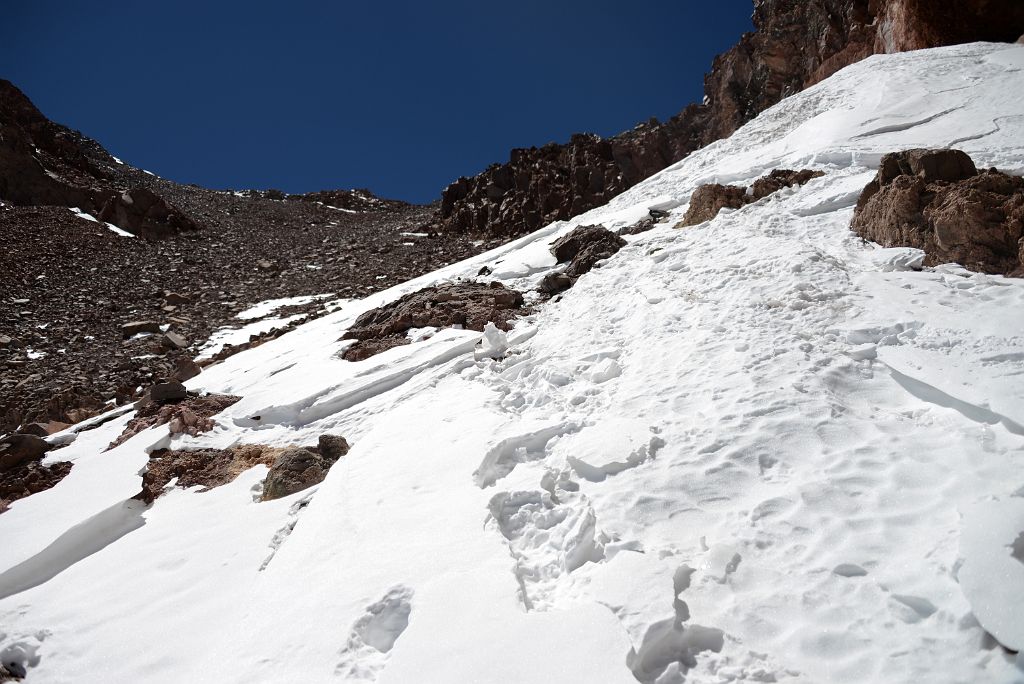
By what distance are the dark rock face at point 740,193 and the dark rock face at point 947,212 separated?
3.72 meters

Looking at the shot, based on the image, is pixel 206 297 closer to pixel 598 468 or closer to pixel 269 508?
pixel 269 508

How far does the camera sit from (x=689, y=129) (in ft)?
147

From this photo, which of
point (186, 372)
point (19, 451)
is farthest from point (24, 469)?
point (186, 372)

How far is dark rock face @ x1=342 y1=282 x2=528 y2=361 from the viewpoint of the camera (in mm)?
9461

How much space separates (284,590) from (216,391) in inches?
233

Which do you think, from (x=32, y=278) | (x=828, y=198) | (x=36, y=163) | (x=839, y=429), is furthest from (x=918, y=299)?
(x=36, y=163)

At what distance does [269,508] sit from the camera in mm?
5020

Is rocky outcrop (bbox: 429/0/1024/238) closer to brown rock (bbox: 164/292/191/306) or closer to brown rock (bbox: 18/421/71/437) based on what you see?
brown rock (bbox: 164/292/191/306)

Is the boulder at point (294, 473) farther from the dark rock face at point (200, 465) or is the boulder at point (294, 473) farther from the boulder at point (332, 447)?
the dark rock face at point (200, 465)

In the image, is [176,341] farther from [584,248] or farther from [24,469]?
[584,248]

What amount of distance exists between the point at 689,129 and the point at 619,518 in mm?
47975

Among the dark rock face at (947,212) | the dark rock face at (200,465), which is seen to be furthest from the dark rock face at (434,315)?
the dark rock face at (947,212)

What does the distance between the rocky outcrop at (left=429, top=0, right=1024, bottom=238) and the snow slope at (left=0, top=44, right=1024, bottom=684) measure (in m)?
26.7

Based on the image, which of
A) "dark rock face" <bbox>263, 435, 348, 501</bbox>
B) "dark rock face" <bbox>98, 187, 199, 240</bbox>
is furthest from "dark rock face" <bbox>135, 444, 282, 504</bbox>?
"dark rock face" <bbox>98, 187, 199, 240</bbox>
